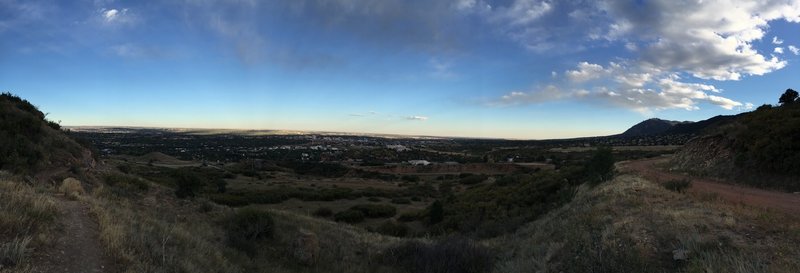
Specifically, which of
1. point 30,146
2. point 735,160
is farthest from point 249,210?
point 735,160

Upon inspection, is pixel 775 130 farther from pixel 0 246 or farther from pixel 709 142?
pixel 0 246

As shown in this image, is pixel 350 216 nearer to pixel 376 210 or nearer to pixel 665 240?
pixel 376 210

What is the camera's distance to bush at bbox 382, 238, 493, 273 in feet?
42.1

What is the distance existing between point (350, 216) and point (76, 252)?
23.4 metres

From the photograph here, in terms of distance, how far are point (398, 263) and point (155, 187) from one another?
38.0ft

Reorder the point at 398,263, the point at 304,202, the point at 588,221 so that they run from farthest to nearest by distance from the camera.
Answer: the point at 304,202, the point at 398,263, the point at 588,221

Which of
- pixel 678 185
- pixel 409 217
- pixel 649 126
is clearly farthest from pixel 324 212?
pixel 649 126

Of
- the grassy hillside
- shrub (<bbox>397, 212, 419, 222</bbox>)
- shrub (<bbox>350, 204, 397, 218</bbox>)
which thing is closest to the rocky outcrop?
the grassy hillside

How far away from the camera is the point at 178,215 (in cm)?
1584

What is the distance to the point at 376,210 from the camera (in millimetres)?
32500

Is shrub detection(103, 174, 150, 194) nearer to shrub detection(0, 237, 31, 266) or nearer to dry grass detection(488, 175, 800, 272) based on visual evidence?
shrub detection(0, 237, 31, 266)

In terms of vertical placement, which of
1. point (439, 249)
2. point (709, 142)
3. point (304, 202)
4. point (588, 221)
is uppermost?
point (709, 142)

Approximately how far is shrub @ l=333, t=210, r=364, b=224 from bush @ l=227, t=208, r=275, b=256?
522 inches

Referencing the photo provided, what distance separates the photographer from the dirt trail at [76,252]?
621 centimetres
